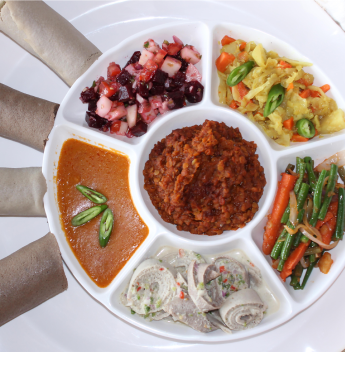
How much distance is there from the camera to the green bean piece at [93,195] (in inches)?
138

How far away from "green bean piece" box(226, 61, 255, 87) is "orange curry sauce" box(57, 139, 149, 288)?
137 cm

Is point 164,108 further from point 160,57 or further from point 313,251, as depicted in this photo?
point 313,251

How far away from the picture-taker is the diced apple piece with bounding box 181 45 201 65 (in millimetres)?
3580

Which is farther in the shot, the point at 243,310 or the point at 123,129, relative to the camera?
the point at 123,129

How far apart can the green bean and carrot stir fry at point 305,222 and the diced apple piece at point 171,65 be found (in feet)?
5.07

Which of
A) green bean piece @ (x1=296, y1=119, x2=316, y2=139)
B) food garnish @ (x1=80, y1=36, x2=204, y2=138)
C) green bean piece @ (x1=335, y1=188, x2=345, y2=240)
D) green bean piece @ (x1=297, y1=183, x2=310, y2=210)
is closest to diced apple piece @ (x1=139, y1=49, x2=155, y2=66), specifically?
food garnish @ (x1=80, y1=36, x2=204, y2=138)

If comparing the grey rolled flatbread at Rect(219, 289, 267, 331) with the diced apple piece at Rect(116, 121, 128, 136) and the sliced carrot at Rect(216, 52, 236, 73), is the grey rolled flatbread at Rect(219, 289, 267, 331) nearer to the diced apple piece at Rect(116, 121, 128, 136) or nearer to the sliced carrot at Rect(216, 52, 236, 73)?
the diced apple piece at Rect(116, 121, 128, 136)

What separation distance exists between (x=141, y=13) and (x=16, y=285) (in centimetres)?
328

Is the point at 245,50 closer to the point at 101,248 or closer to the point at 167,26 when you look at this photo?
the point at 167,26

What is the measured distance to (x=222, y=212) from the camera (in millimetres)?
3305

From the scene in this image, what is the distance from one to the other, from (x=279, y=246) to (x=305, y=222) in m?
0.35

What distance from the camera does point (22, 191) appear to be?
3.56 meters

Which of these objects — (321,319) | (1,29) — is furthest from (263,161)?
(1,29)

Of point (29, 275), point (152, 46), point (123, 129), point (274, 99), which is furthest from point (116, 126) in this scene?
point (29, 275)
